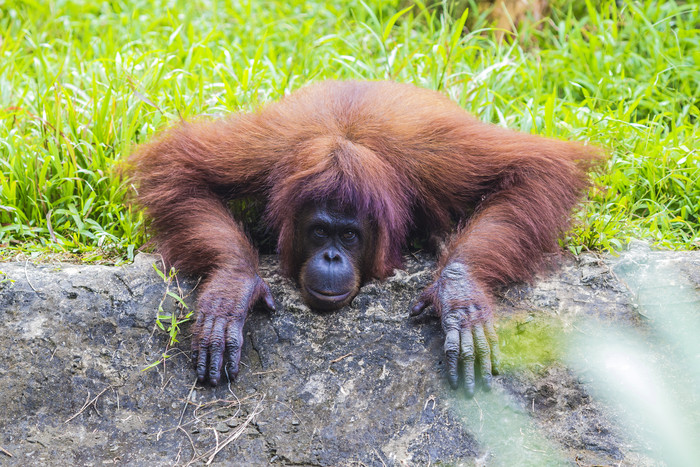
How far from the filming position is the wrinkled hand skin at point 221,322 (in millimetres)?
3387

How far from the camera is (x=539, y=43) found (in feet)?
20.6

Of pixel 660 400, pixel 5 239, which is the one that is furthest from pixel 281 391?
pixel 5 239

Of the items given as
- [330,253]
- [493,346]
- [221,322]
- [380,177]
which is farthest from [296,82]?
[493,346]

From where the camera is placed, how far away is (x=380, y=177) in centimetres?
362

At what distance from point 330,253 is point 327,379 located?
53 centimetres

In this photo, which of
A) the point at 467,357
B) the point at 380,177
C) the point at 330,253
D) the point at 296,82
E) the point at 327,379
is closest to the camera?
the point at 467,357

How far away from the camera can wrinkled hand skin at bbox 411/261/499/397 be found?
3.28 metres

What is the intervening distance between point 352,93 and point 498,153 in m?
0.78

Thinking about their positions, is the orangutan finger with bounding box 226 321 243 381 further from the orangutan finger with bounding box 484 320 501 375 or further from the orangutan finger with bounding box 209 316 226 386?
the orangutan finger with bounding box 484 320 501 375

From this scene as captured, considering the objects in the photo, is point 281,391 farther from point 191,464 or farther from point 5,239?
point 5,239

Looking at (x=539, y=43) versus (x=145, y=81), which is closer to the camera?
(x=145, y=81)

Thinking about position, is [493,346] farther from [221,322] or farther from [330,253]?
[221,322]

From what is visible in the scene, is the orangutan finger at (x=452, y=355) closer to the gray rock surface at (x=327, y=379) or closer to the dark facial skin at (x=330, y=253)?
the gray rock surface at (x=327, y=379)

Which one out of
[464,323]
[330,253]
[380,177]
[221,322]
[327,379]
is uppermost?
[380,177]
